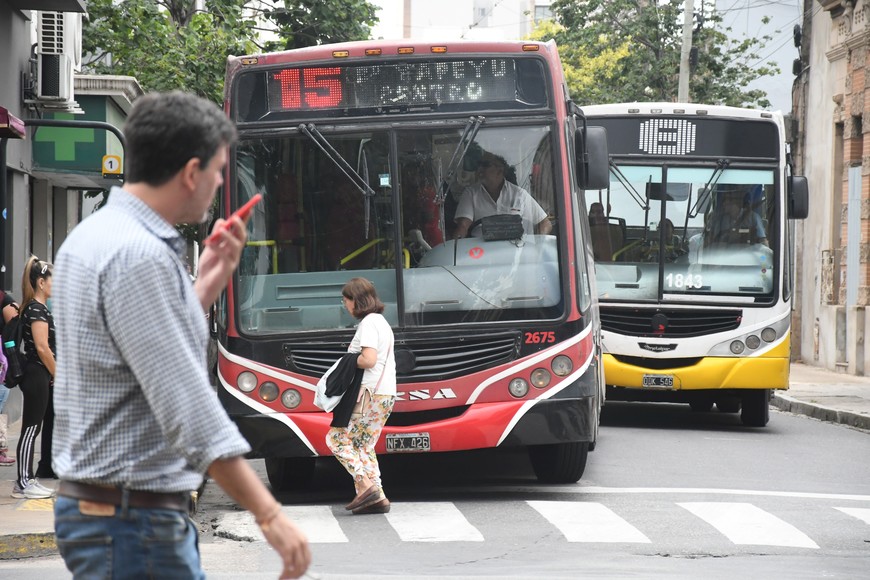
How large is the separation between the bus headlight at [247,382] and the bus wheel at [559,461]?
230 centimetres

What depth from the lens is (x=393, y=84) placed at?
10156mm

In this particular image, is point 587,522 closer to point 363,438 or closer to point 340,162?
point 363,438

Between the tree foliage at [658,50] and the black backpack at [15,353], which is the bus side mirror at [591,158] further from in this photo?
the tree foliage at [658,50]

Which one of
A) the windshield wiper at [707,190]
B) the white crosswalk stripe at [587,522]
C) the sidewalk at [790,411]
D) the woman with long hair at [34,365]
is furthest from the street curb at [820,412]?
the woman with long hair at [34,365]

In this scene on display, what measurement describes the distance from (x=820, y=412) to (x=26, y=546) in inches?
518

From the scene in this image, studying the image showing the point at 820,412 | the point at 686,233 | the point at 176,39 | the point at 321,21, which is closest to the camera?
the point at 686,233

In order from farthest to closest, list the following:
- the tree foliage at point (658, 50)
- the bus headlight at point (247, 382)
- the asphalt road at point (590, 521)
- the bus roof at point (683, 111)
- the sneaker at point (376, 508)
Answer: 1. the tree foliage at point (658, 50)
2. the bus roof at point (683, 111)
3. the bus headlight at point (247, 382)
4. the sneaker at point (376, 508)
5. the asphalt road at point (590, 521)

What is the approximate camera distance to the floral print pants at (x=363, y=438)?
9391 millimetres

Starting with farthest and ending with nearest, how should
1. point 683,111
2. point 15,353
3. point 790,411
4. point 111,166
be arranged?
point 790,411 → point 683,111 → point 111,166 → point 15,353

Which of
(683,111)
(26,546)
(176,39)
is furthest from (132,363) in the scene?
(176,39)

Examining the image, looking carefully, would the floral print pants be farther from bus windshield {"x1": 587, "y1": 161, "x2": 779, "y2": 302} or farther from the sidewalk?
bus windshield {"x1": 587, "y1": 161, "x2": 779, "y2": 302}

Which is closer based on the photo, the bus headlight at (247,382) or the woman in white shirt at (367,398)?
the woman in white shirt at (367,398)

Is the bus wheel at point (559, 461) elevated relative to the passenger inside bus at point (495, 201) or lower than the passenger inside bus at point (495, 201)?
lower

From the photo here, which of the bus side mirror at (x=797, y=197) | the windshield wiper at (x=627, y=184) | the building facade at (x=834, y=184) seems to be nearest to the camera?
the bus side mirror at (x=797, y=197)
